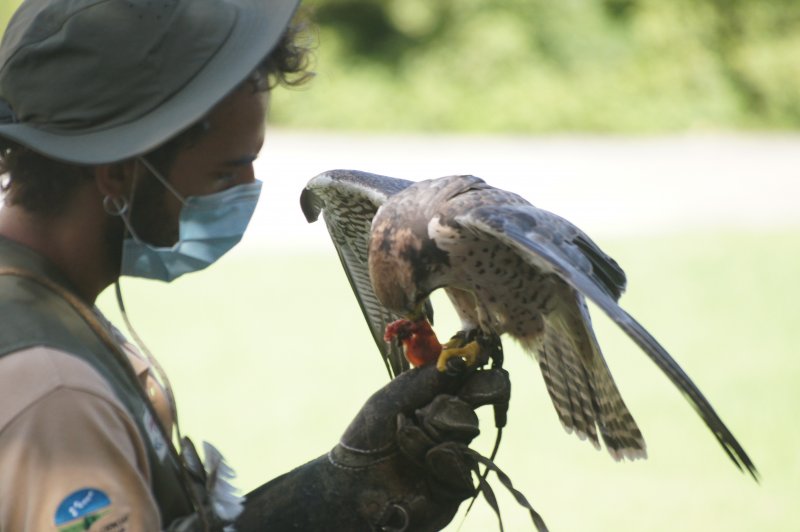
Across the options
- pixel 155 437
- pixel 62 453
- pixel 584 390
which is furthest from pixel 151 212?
pixel 584 390

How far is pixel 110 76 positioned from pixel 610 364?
6915 millimetres

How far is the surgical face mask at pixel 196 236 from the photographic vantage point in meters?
2.27

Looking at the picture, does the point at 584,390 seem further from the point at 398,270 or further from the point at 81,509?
the point at 81,509

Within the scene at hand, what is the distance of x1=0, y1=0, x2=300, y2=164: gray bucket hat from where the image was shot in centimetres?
208

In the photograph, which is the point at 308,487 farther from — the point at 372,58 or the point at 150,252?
the point at 372,58

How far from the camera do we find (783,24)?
59.5ft

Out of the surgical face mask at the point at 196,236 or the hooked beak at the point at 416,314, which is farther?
the hooked beak at the point at 416,314

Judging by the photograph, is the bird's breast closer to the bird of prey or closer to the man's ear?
the bird of prey

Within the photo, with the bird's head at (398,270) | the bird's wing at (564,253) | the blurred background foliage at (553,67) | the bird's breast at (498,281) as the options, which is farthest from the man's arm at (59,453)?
the blurred background foliage at (553,67)

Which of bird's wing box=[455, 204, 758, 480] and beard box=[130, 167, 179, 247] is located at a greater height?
beard box=[130, 167, 179, 247]

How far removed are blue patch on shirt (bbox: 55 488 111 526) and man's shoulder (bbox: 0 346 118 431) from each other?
15 cm

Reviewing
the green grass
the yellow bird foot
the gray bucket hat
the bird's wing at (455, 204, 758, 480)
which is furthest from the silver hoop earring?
the green grass

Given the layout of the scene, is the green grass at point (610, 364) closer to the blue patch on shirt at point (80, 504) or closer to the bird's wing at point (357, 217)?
the bird's wing at point (357, 217)

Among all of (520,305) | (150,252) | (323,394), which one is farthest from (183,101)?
(323,394)
